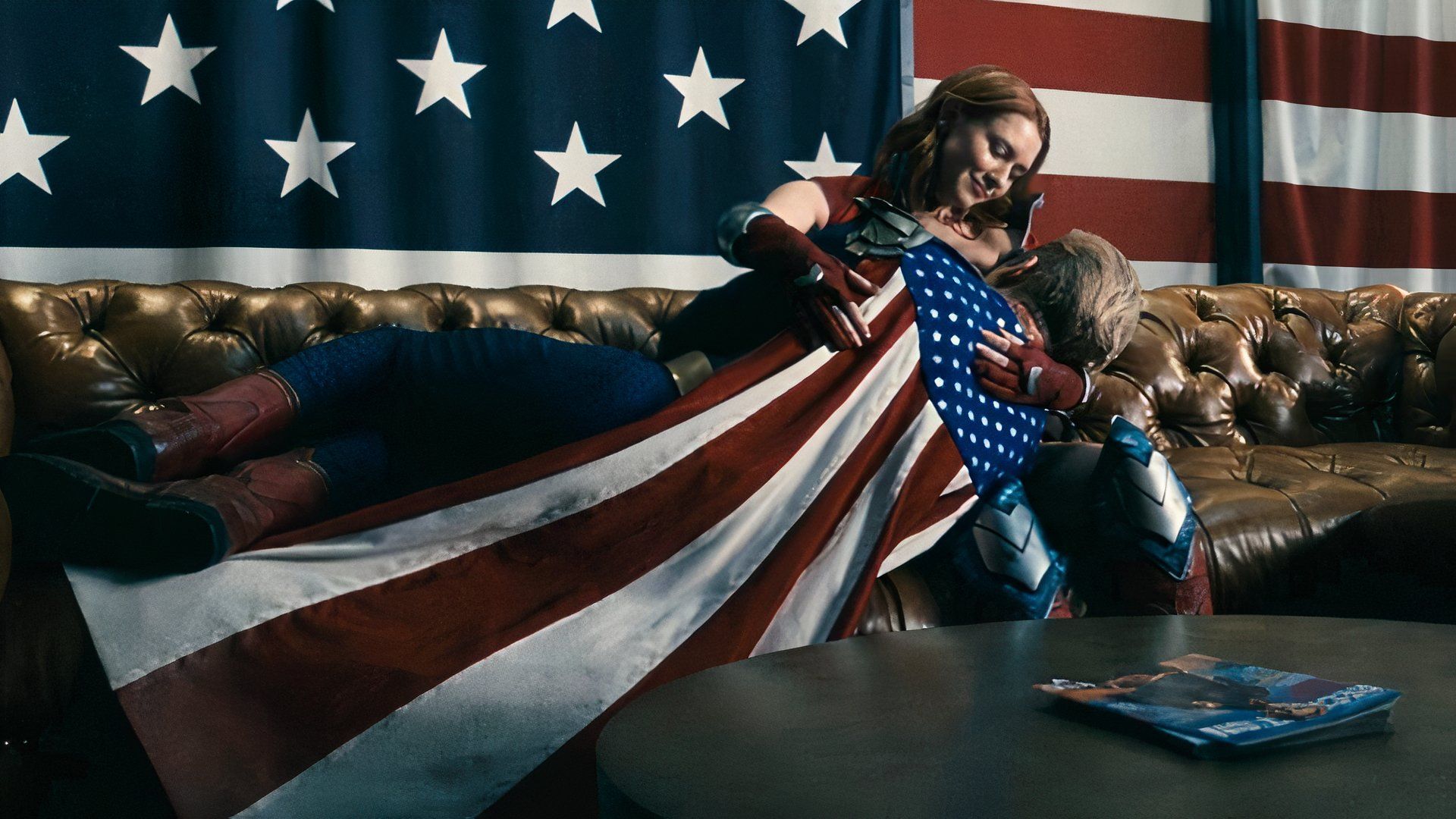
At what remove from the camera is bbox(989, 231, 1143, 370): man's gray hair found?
1.55 meters

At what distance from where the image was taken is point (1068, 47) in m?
2.65

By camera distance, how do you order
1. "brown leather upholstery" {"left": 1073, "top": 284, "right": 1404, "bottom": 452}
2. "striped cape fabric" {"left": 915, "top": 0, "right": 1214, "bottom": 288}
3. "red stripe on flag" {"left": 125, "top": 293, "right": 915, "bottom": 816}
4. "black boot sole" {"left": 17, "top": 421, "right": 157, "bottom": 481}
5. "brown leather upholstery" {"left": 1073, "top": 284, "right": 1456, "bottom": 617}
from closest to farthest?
"red stripe on flag" {"left": 125, "top": 293, "right": 915, "bottom": 816}
"black boot sole" {"left": 17, "top": 421, "right": 157, "bottom": 481}
"brown leather upholstery" {"left": 1073, "top": 284, "right": 1456, "bottom": 617}
"brown leather upholstery" {"left": 1073, "top": 284, "right": 1404, "bottom": 452}
"striped cape fabric" {"left": 915, "top": 0, "right": 1214, "bottom": 288}

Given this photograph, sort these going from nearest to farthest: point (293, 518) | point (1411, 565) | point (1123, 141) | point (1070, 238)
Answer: point (293, 518) < point (1411, 565) < point (1070, 238) < point (1123, 141)

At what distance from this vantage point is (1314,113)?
2.78 metres

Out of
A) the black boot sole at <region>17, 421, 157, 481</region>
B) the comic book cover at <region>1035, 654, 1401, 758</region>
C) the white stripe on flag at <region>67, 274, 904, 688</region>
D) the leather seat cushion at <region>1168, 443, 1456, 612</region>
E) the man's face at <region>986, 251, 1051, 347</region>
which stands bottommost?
the leather seat cushion at <region>1168, 443, 1456, 612</region>

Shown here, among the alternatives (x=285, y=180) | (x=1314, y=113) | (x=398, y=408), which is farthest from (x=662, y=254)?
(x=1314, y=113)

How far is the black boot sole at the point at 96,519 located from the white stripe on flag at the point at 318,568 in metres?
0.03

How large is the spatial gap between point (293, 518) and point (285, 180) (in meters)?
1.01

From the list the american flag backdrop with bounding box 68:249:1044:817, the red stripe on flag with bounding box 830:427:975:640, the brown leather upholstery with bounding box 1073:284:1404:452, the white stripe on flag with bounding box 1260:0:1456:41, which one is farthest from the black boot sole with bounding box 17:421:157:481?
the white stripe on flag with bounding box 1260:0:1456:41

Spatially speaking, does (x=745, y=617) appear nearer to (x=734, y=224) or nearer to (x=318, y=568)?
(x=318, y=568)

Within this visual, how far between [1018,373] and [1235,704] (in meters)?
0.88

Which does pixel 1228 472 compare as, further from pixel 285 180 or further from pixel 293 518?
pixel 285 180

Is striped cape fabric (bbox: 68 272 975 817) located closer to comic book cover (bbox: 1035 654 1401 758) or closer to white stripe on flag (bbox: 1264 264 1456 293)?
comic book cover (bbox: 1035 654 1401 758)

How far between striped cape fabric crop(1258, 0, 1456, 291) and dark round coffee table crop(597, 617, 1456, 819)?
7.50ft
